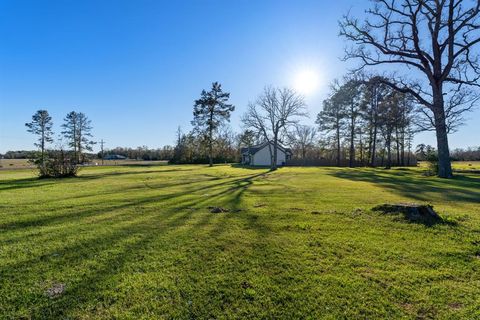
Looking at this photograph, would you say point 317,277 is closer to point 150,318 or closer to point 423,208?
point 150,318

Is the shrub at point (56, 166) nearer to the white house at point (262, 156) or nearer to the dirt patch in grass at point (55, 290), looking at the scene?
the dirt patch in grass at point (55, 290)

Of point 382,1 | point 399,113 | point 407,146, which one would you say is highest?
point 382,1

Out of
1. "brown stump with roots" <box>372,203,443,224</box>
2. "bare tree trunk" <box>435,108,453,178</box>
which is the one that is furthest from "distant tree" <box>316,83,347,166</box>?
"brown stump with roots" <box>372,203,443,224</box>

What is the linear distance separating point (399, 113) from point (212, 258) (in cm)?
3186

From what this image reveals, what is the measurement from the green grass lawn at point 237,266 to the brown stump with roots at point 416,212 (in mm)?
271

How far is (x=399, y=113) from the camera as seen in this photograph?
93.8ft

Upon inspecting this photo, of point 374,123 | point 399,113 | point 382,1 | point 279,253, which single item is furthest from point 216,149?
point 279,253

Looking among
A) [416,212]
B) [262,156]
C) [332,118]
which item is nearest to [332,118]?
[332,118]

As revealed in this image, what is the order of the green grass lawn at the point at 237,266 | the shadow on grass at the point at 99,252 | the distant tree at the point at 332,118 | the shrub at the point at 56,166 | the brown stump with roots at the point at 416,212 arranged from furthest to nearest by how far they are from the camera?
the distant tree at the point at 332,118, the shrub at the point at 56,166, the brown stump with roots at the point at 416,212, the shadow on grass at the point at 99,252, the green grass lawn at the point at 237,266

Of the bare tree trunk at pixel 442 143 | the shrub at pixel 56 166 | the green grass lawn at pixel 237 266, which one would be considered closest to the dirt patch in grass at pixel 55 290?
the green grass lawn at pixel 237 266

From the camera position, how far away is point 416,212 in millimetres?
6082

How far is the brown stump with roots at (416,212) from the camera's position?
19.3 feet

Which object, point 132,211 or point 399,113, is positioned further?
point 399,113

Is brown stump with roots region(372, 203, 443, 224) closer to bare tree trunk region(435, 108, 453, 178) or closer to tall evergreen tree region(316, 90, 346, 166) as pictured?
bare tree trunk region(435, 108, 453, 178)
